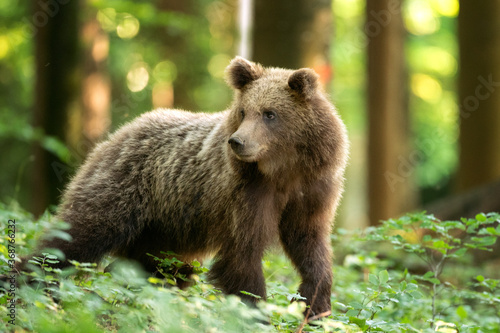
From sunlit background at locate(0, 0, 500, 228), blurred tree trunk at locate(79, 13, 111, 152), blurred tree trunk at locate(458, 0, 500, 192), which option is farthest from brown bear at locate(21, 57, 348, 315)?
blurred tree trunk at locate(458, 0, 500, 192)

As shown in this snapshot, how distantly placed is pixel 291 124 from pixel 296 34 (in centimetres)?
561

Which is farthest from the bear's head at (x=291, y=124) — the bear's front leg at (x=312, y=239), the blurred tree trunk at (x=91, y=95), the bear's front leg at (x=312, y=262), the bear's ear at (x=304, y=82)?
the blurred tree trunk at (x=91, y=95)

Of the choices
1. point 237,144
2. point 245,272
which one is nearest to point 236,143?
point 237,144

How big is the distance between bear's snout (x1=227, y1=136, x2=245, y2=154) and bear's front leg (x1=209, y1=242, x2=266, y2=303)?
936 millimetres

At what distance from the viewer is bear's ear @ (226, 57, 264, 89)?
18.9 ft

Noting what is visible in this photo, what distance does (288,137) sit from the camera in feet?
18.0

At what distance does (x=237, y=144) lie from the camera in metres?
5.09

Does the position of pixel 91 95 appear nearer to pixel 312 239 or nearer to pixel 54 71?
pixel 54 71

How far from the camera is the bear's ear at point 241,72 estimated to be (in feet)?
18.9

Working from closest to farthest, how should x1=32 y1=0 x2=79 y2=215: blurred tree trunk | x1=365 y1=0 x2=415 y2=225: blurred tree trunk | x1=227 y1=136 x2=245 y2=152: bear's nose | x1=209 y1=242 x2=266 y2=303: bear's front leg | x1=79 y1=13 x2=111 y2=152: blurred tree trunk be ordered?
x1=227 y1=136 x2=245 y2=152: bear's nose, x1=209 y1=242 x2=266 y2=303: bear's front leg, x1=32 y1=0 x2=79 y2=215: blurred tree trunk, x1=79 y1=13 x2=111 y2=152: blurred tree trunk, x1=365 y1=0 x2=415 y2=225: blurred tree trunk

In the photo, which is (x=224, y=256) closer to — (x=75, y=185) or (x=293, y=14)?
(x=75, y=185)

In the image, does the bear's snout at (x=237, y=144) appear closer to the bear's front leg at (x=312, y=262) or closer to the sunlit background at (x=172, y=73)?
the bear's front leg at (x=312, y=262)

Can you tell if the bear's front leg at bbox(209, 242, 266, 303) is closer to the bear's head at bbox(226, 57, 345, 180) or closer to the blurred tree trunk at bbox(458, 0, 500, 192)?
the bear's head at bbox(226, 57, 345, 180)

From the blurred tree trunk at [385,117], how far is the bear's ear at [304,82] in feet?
34.1
